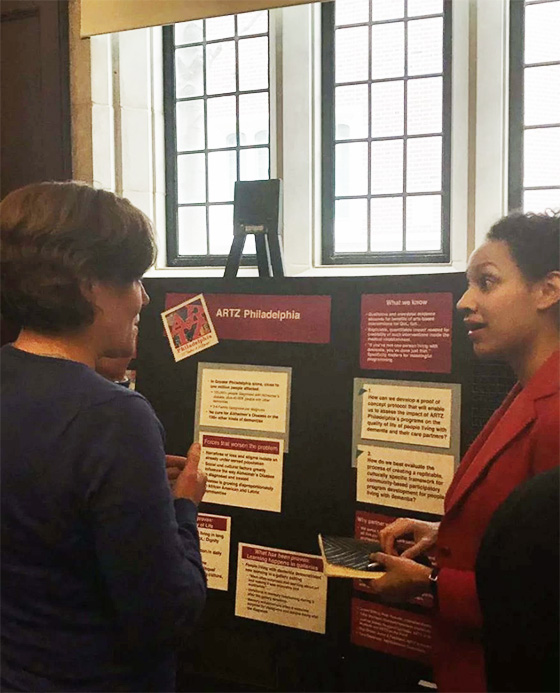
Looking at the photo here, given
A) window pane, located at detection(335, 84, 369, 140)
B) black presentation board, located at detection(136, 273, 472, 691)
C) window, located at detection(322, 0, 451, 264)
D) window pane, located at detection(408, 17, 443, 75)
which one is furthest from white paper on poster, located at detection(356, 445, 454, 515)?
window pane, located at detection(408, 17, 443, 75)

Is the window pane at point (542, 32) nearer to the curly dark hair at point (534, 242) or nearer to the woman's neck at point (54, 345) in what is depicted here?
the curly dark hair at point (534, 242)

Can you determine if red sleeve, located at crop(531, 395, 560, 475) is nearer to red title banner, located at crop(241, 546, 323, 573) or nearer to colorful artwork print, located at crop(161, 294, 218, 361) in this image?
red title banner, located at crop(241, 546, 323, 573)

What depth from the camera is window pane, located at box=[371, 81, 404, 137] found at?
273 centimetres

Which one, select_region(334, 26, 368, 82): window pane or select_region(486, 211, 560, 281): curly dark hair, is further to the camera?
select_region(334, 26, 368, 82): window pane

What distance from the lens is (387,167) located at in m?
2.78

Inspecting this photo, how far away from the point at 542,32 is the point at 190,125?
140 cm

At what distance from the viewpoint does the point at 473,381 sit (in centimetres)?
170

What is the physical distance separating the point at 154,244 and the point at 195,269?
1.84m

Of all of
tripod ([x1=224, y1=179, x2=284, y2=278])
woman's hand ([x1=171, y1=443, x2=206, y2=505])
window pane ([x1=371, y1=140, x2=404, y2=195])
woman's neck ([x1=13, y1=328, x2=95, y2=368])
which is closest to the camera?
woman's neck ([x1=13, y1=328, x2=95, y2=368])

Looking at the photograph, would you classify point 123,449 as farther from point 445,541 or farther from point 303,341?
point 303,341

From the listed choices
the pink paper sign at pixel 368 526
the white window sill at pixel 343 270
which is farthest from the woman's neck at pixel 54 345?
the white window sill at pixel 343 270

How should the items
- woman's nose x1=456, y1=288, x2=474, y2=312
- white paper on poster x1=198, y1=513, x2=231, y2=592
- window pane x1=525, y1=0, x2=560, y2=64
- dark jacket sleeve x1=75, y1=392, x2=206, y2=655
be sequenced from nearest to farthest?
dark jacket sleeve x1=75, y1=392, x2=206, y2=655
woman's nose x1=456, y1=288, x2=474, y2=312
white paper on poster x1=198, y1=513, x2=231, y2=592
window pane x1=525, y1=0, x2=560, y2=64

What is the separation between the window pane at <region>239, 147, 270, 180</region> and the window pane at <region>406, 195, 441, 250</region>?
604 millimetres

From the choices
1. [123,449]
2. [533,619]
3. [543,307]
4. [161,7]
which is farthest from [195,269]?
[533,619]
